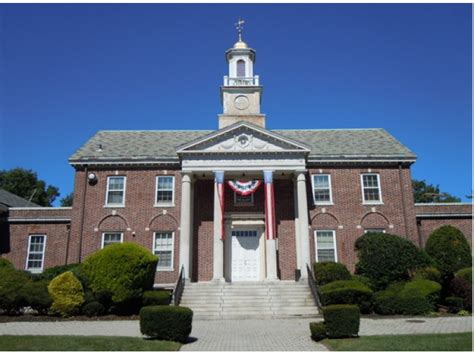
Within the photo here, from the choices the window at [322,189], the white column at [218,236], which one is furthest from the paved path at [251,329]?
the window at [322,189]

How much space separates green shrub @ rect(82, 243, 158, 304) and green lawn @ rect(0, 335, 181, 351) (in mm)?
6385

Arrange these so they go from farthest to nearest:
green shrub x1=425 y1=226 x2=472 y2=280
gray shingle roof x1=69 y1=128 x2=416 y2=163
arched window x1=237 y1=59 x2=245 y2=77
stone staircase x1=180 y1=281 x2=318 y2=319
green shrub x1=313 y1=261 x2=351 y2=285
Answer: arched window x1=237 y1=59 x2=245 y2=77
gray shingle roof x1=69 y1=128 x2=416 y2=163
green shrub x1=425 y1=226 x2=472 y2=280
green shrub x1=313 y1=261 x2=351 y2=285
stone staircase x1=180 y1=281 x2=318 y2=319

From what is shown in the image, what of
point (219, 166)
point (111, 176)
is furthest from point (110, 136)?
point (219, 166)

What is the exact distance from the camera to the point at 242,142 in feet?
81.1

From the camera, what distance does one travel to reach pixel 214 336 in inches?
525

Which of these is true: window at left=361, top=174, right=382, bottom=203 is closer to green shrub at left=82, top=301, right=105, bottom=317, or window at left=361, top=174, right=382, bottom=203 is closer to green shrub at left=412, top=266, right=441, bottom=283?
green shrub at left=412, top=266, right=441, bottom=283

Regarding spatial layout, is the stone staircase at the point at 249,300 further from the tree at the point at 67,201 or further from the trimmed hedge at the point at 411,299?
the tree at the point at 67,201

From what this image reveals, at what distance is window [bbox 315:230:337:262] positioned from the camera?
25.0m

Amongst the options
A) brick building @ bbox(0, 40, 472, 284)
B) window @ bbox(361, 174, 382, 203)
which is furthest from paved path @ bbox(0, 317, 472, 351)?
window @ bbox(361, 174, 382, 203)

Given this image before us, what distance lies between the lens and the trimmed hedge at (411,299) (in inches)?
712

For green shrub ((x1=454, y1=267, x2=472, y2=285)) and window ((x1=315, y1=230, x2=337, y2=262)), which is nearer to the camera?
green shrub ((x1=454, y1=267, x2=472, y2=285))

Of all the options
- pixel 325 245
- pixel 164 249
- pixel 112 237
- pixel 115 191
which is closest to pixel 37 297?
pixel 112 237

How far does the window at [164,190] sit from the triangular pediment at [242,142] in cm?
303

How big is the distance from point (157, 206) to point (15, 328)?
11976mm
